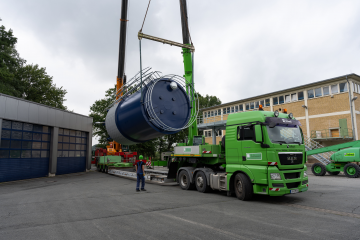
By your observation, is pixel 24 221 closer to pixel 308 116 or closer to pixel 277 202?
pixel 277 202

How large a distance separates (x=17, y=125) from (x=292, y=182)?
15.8m

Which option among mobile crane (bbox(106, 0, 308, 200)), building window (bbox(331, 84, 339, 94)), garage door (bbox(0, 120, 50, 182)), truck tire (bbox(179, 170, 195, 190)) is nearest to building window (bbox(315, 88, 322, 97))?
building window (bbox(331, 84, 339, 94))

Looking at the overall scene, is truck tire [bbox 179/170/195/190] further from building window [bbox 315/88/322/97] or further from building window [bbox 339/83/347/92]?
building window [bbox 315/88/322/97]

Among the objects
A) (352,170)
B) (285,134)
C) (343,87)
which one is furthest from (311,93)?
(285,134)

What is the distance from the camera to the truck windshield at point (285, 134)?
8.00 metres

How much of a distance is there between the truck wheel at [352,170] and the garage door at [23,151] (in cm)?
2035

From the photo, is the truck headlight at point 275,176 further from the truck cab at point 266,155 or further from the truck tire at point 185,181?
the truck tire at point 185,181

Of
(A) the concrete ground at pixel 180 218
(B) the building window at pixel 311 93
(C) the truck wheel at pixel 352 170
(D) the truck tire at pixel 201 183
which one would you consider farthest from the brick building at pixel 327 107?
(A) the concrete ground at pixel 180 218

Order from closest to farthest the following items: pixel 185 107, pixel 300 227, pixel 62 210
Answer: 1. pixel 300 227
2. pixel 62 210
3. pixel 185 107

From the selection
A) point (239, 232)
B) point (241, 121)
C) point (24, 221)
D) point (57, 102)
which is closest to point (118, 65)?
point (241, 121)

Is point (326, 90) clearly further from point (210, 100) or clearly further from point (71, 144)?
point (210, 100)

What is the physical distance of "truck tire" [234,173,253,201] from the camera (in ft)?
26.6

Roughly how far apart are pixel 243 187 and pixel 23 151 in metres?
14.4

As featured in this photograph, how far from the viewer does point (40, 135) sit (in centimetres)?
1734
